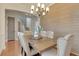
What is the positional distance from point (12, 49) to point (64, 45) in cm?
76

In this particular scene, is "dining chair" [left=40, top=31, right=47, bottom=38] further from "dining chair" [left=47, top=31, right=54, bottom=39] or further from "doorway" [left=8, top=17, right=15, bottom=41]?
"doorway" [left=8, top=17, right=15, bottom=41]

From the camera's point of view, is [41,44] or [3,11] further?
[41,44]

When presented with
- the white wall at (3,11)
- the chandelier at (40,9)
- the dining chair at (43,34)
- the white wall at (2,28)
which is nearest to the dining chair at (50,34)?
the dining chair at (43,34)

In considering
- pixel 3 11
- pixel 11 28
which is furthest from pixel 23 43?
pixel 3 11

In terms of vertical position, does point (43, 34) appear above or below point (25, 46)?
above

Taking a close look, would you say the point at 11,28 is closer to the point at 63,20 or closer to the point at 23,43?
the point at 23,43

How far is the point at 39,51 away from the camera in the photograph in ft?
5.43

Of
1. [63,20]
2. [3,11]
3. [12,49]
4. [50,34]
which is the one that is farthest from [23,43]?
[63,20]

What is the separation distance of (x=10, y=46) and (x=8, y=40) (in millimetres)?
95

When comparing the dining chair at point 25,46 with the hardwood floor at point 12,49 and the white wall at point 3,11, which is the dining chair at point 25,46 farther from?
the white wall at point 3,11

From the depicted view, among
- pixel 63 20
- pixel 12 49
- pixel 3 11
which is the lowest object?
pixel 12 49

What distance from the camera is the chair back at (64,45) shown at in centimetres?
157

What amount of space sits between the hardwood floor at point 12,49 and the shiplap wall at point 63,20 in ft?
1.64

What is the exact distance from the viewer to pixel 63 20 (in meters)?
1.62
